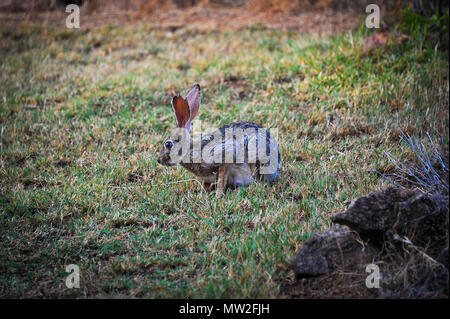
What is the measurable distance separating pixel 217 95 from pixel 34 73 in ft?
11.8

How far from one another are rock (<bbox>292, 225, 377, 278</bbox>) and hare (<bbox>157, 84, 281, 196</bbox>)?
155cm

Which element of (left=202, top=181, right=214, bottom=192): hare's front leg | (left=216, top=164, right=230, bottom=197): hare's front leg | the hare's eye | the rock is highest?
the hare's eye

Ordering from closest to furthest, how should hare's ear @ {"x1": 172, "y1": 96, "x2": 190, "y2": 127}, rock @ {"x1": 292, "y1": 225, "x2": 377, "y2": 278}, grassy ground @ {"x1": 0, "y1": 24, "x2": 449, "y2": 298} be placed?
1. rock @ {"x1": 292, "y1": 225, "x2": 377, "y2": 278}
2. grassy ground @ {"x1": 0, "y1": 24, "x2": 449, "y2": 298}
3. hare's ear @ {"x1": 172, "y1": 96, "x2": 190, "y2": 127}

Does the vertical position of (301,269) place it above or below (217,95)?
below

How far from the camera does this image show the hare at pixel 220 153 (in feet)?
16.5

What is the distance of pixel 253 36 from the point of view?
1002 centimetres

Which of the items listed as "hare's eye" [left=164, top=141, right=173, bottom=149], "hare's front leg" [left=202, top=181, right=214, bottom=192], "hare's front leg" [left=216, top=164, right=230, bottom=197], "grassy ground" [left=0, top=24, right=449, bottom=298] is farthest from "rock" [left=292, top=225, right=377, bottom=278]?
"hare's eye" [left=164, top=141, right=173, bottom=149]

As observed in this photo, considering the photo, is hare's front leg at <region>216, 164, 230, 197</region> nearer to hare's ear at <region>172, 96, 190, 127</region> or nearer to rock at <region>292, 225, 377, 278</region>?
hare's ear at <region>172, 96, 190, 127</region>

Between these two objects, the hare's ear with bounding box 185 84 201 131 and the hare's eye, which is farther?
the hare's ear with bounding box 185 84 201 131

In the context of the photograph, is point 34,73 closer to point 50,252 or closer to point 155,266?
point 50,252

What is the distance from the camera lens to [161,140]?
21.1 feet

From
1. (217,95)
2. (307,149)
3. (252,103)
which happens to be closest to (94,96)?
(217,95)

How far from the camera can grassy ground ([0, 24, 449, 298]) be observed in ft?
12.8

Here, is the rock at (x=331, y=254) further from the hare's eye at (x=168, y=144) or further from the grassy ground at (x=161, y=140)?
the hare's eye at (x=168, y=144)
